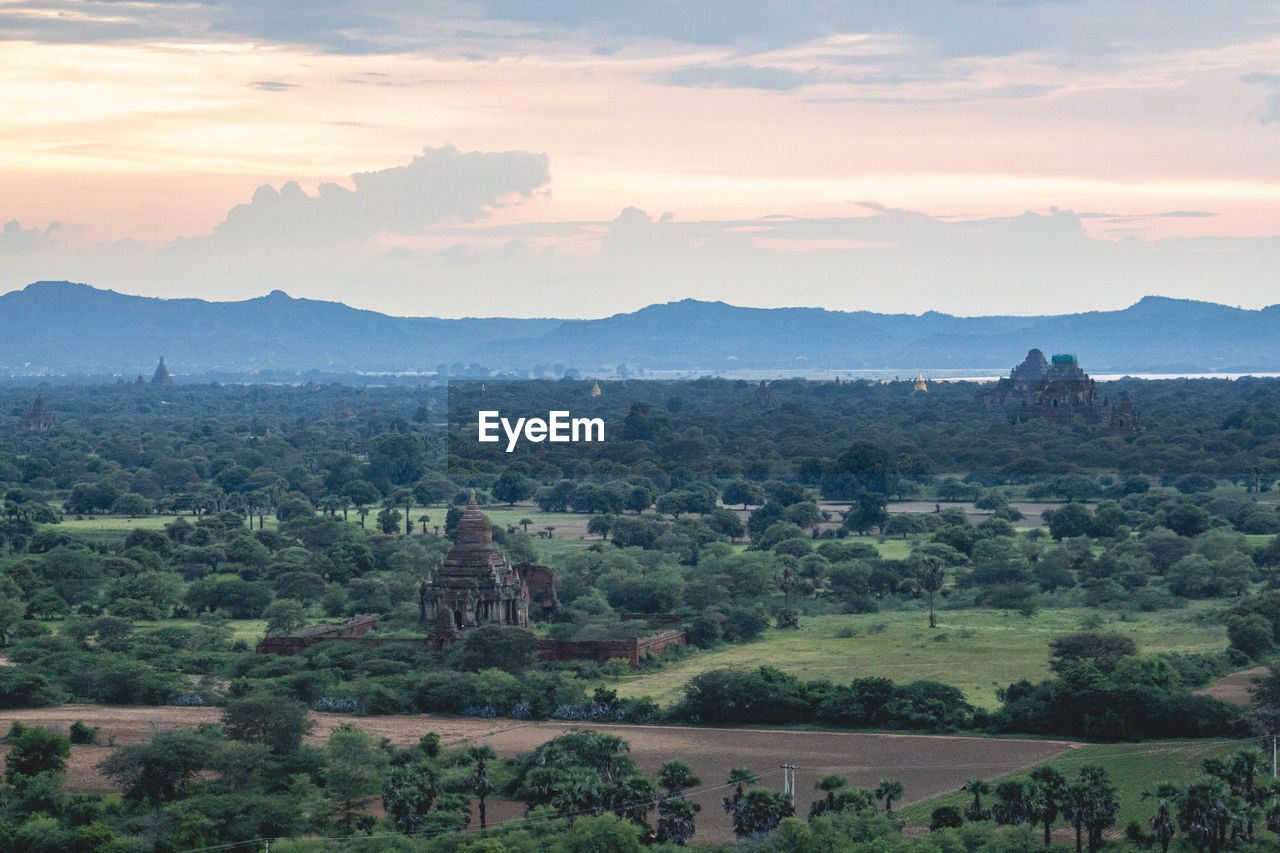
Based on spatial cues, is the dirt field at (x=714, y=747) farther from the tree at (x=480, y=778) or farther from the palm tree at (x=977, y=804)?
the palm tree at (x=977, y=804)

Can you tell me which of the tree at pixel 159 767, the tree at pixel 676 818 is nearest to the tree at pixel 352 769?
the tree at pixel 159 767

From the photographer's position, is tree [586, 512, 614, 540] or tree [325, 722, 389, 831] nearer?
tree [325, 722, 389, 831]

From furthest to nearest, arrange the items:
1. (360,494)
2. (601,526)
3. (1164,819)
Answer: (360,494) → (601,526) → (1164,819)

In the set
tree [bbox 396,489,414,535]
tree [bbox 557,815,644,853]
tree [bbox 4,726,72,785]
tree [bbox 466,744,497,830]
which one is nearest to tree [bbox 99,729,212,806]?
tree [bbox 4,726,72,785]

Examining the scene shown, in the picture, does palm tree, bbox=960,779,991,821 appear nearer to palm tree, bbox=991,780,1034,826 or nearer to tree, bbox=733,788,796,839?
palm tree, bbox=991,780,1034,826

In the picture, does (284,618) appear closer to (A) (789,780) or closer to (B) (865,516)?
(A) (789,780)

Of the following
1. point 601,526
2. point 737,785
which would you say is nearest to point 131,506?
point 601,526
